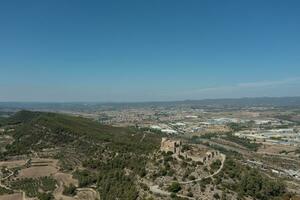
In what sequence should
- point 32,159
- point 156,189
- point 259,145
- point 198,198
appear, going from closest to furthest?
point 198,198
point 156,189
point 32,159
point 259,145

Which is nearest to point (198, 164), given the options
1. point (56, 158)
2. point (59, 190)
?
point (59, 190)

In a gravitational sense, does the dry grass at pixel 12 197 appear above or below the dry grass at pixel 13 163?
below

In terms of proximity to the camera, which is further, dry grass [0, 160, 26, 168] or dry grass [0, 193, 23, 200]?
dry grass [0, 160, 26, 168]

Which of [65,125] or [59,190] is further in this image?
[65,125]

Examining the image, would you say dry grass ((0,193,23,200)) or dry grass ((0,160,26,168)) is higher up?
dry grass ((0,160,26,168))

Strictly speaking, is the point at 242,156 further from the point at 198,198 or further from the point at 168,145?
the point at 198,198

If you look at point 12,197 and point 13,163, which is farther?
point 13,163

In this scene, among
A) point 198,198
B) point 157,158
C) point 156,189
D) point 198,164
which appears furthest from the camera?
point 157,158

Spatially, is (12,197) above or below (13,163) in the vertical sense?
below

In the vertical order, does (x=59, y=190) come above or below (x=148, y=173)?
below

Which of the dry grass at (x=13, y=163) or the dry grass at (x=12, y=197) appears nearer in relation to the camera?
the dry grass at (x=12, y=197)
